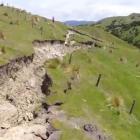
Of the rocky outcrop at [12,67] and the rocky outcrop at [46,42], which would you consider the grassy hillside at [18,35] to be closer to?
the rocky outcrop at [12,67]

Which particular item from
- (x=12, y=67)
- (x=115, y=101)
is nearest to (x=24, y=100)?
(x=12, y=67)

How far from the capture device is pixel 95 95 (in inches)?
3701

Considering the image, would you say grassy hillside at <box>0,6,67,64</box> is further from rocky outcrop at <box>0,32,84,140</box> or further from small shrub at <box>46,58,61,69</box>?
small shrub at <box>46,58,61,69</box>

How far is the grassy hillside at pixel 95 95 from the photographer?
Answer: 8162cm

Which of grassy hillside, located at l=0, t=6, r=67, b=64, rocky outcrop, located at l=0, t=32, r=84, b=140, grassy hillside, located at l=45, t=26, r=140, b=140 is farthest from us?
grassy hillside, located at l=0, t=6, r=67, b=64

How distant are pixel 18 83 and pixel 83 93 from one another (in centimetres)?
1594

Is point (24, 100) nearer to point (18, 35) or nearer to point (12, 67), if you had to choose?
point (12, 67)

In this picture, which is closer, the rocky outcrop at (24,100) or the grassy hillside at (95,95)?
the rocky outcrop at (24,100)

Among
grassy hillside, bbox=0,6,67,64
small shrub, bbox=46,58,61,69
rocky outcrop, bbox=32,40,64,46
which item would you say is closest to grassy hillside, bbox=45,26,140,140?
small shrub, bbox=46,58,61,69

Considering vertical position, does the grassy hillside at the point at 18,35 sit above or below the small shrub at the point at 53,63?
above

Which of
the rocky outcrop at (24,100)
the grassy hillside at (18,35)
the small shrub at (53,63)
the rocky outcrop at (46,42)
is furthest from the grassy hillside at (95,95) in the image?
the grassy hillside at (18,35)

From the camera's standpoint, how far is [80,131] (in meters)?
74.9

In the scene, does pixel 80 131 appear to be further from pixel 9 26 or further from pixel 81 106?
pixel 9 26

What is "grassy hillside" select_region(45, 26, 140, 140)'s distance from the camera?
268 ft
